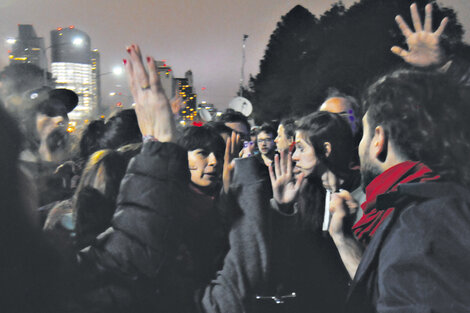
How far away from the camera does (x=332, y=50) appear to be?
8.54ft

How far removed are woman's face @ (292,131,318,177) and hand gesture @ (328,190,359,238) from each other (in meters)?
0.18

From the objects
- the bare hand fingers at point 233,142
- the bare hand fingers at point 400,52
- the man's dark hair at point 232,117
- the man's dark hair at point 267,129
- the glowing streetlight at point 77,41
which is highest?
the bare hand fingers at point 400,52

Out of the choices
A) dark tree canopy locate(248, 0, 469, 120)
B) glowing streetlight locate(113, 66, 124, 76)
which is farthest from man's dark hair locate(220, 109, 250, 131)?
glowing streetlight locate(113, 66, 124, 76)

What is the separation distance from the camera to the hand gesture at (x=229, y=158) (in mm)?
2393

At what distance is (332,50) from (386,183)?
0.74 m

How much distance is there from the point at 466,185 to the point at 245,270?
43.9 inches

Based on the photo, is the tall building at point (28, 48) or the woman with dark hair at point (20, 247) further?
the tall building at point (28, 48)

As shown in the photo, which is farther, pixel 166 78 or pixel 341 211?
pixel 341 211

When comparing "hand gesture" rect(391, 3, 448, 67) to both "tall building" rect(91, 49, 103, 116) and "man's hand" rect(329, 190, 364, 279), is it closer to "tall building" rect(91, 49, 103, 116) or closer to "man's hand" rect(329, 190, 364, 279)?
"man's hand" rect(329, 190, 364, 279)

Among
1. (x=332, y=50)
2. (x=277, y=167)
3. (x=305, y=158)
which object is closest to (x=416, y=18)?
(x=332, y=50)

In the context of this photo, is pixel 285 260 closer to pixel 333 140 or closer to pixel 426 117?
pixel 333 140

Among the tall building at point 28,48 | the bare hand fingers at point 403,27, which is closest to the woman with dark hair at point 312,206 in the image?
the bare hand fingers at point 403,27

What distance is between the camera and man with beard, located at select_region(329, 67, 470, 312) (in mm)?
2234

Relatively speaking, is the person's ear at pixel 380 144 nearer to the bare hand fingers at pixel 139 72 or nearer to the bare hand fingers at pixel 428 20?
the bare hand fingers at pixel 428 20
